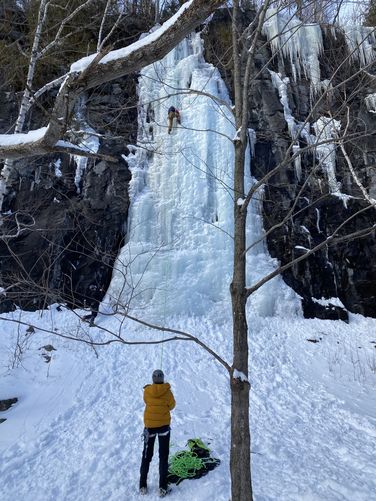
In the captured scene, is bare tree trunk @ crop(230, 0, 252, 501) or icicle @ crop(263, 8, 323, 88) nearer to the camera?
bare tree trunk @ crop(230, 0, 252, 501)

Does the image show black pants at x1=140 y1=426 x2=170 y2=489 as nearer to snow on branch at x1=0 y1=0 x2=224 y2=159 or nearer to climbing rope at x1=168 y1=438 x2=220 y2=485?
climbing rope at x1=168 y1=438 x2=220 y2=485

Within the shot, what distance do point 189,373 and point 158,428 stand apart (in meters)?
4.16

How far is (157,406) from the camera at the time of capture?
3.93 metres

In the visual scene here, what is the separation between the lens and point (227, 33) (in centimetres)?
1469

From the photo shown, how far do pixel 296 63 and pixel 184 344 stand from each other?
40.5 ft

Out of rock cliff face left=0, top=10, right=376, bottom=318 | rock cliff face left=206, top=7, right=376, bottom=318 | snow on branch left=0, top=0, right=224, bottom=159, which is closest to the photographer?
snow on branch left=0, top=0, right=224, bottom=159

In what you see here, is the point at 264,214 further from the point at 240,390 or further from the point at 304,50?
the point at 240,390

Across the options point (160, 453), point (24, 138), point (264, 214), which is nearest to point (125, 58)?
point (24, 138)

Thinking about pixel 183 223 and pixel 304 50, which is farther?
pixel 304 50

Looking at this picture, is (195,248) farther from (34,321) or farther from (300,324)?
(34,321)

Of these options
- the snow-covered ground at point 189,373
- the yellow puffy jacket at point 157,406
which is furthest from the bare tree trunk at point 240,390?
the yellow puffy jacket at point 157,406

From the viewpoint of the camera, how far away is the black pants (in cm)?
384

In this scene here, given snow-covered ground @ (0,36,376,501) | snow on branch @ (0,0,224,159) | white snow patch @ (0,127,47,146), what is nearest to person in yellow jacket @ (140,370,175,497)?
snow-covered ground @ (0,36,376,501)

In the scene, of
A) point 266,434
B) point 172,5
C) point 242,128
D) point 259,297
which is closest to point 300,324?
point 259,297
